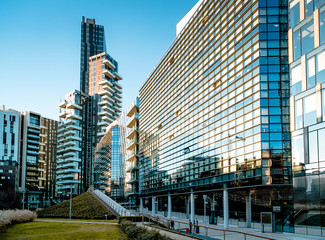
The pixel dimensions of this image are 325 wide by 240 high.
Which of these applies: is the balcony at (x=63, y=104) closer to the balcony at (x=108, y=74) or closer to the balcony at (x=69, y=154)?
the balcony at (x=69, y=154)

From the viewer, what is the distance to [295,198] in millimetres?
25328

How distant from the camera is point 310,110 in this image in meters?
24.3

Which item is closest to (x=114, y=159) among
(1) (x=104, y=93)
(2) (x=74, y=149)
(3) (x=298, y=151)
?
(2) (x=74, y=149)

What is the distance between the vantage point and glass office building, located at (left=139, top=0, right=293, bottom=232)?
1344 inches

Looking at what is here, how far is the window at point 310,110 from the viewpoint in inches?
945

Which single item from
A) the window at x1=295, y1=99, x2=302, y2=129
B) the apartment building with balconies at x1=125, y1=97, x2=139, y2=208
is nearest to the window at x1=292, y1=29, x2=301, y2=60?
the window at x1=295, y1=99, x2=302, y2=129

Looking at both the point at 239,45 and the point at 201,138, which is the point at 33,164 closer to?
the point at 201,138

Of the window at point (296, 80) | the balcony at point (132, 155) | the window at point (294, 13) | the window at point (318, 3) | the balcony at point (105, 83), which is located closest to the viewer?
the window at point (318, 3)

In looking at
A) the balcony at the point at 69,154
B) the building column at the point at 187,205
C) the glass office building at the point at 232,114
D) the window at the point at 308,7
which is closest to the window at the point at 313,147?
the glass office building at the point at 232,114

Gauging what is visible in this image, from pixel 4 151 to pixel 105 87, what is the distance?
54.7 metres

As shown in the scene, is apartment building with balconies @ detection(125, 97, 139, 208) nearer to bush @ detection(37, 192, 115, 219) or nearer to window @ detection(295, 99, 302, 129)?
bush @ detection(37, 192, 115, 219)

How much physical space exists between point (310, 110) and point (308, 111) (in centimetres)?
20

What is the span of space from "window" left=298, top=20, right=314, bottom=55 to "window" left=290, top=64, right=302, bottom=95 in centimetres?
134

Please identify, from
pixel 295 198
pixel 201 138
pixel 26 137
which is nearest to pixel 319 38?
pixel 295 198
